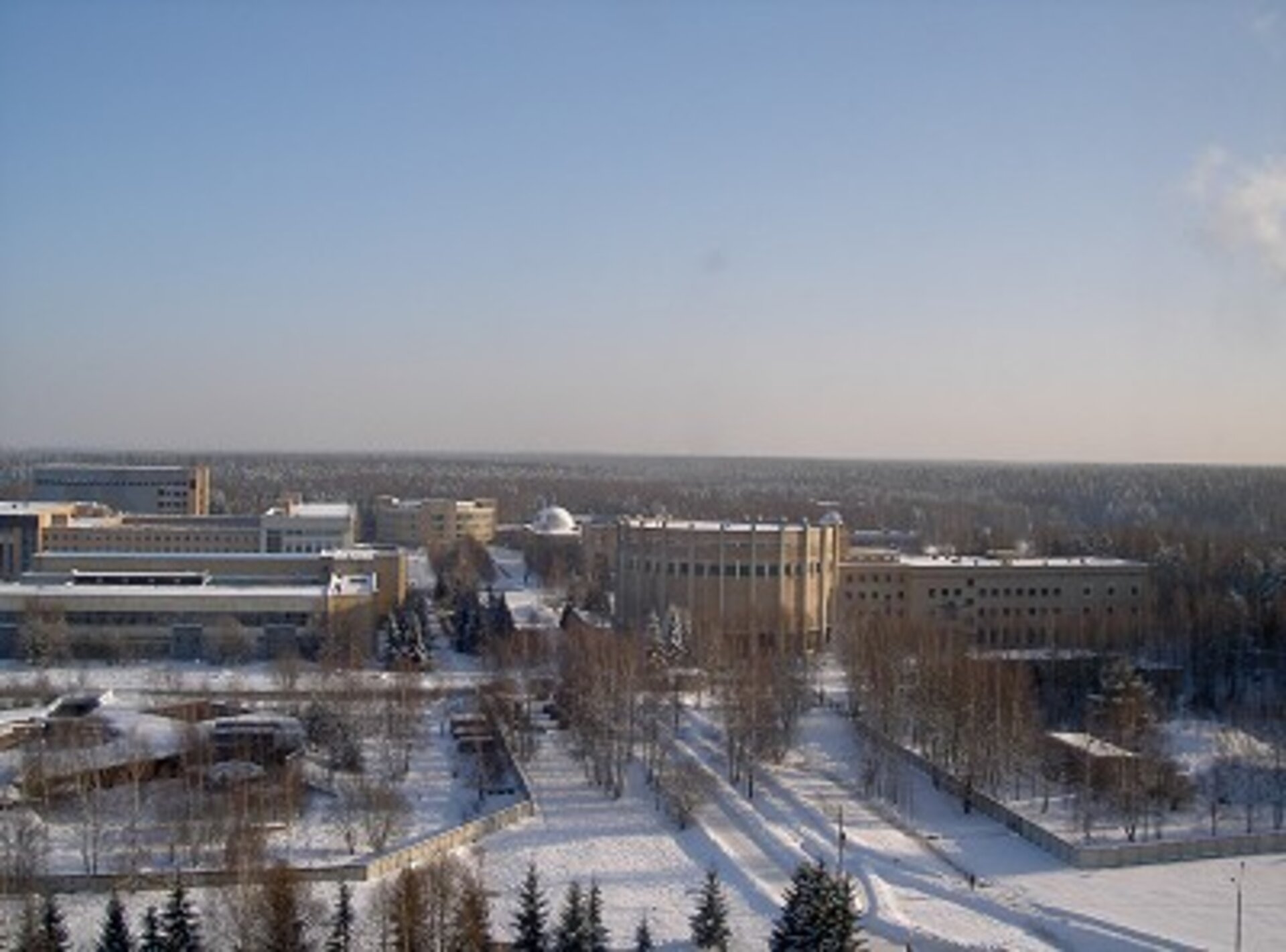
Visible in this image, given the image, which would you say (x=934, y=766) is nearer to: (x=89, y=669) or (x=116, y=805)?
(x=116, y=805)

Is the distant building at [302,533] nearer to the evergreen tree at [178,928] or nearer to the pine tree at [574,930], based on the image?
the evergreen tree at [178,928]

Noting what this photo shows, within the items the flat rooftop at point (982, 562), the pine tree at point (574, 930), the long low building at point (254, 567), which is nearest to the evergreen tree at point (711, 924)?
the pine tree at point (574, 930)

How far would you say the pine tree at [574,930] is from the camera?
11.7 metres

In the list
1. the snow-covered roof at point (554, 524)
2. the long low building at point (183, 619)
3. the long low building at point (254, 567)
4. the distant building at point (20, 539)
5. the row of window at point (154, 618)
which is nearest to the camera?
the long low building at point (183, 619)

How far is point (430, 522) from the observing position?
57.1 metres

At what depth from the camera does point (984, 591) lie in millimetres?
33844

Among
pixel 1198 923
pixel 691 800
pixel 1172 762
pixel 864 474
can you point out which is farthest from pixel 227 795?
pixel 864 474

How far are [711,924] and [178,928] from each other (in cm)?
431

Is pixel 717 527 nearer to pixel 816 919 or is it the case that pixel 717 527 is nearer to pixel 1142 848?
pixel 1142 848

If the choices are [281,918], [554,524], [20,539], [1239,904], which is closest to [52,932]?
[281,918]

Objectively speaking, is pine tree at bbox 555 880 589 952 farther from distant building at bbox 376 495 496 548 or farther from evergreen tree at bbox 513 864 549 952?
distant building at bbox 376 495 496 548

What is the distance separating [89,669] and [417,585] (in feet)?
54.0

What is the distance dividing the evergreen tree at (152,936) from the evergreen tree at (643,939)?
12.3ft

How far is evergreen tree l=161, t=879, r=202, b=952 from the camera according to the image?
1139 centimetres
